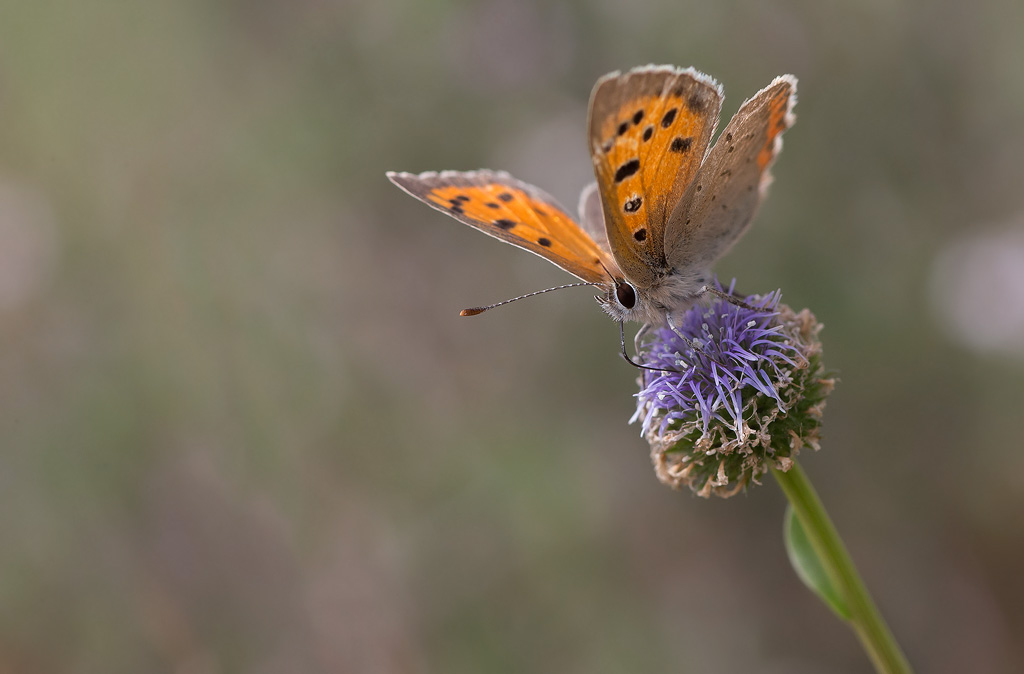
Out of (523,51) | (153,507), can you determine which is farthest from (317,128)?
(153,507)

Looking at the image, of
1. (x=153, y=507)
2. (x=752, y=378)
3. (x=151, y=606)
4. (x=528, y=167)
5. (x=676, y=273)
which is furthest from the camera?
(x=528, y=167)

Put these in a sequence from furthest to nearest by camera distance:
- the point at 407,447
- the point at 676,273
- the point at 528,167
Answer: the point at 528,167, the point at 407,447, the point at 676,273

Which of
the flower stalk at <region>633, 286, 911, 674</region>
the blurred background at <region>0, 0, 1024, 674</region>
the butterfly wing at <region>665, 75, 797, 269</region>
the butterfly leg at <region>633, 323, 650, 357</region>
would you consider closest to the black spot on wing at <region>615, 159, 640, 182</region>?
the butterfly wing at <region>665, 75, 797, 269</region>

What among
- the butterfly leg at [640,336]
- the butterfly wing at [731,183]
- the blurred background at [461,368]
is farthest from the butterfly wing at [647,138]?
the blurred background at [461,368]

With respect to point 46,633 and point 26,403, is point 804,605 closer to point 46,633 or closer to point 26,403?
point 46,633

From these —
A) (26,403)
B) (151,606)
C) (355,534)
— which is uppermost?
(26,403)

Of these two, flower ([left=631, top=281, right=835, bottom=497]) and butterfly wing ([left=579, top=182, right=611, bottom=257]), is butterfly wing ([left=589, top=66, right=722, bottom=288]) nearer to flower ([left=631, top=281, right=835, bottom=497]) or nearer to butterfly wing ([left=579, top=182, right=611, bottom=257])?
flower ([left=631, top=281, right=835, bottom=497])

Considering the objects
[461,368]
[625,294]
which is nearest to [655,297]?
[625,294]
